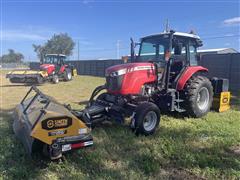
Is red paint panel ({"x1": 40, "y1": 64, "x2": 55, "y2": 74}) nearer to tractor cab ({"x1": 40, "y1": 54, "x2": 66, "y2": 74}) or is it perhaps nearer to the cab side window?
tractor cab ({"x1": 40, "y1": 54, "x2": 66, "y2": 74})

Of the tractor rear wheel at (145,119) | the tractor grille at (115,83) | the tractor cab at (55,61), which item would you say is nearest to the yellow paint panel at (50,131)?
the tractor rear wheel at (145,119)

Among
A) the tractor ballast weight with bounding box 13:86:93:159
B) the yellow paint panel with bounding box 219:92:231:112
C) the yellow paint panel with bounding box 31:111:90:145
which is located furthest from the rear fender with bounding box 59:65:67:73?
the yellow paint panel with bounding box 31:111:90:145

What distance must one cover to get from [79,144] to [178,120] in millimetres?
3207

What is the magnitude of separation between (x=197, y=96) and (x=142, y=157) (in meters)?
2.96

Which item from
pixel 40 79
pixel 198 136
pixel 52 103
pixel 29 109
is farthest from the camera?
pixel 40 79

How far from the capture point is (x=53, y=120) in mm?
3551

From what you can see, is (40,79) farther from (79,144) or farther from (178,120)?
(79,144)

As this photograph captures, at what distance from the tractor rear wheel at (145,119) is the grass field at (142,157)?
0.14m

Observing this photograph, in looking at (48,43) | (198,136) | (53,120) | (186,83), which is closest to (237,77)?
(186,83)

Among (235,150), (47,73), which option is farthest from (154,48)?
(47,73)

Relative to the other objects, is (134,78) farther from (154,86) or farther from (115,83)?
(154,86)

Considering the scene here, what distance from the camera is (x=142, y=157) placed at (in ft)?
13.2

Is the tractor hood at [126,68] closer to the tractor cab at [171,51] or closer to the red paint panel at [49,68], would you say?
the tractor cab at [171,51]

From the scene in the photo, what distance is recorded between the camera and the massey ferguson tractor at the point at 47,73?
15.7 meters
